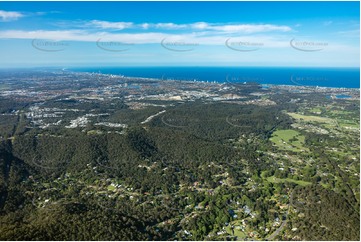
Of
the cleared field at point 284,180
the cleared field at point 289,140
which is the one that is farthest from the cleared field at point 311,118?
the cleared field at point 284,180

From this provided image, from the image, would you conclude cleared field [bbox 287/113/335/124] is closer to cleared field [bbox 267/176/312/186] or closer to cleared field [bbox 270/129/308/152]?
cleared field [bbox 270/129/308/152]


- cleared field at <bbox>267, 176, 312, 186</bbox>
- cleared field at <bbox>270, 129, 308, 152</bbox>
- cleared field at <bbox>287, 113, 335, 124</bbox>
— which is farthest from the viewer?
cleared field at <bbox>287, 113, 335, 124</bbox>

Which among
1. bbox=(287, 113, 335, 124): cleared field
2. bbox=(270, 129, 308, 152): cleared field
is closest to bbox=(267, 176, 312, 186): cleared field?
bbox=(270, 129, 308, 152): cleared field

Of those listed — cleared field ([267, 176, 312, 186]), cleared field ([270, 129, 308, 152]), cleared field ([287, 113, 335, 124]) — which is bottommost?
cleared field ([267, 176, 312, 186])

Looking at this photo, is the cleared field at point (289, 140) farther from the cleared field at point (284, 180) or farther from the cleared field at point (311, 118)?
the cleared field at point (284, 180)

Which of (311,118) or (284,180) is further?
(311,118)

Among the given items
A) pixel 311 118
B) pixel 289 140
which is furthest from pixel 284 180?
pixel 311 118

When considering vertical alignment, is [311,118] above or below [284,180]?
above

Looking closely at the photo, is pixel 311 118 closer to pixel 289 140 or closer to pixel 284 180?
pixel 289 140
